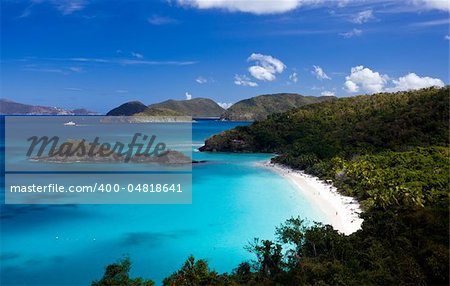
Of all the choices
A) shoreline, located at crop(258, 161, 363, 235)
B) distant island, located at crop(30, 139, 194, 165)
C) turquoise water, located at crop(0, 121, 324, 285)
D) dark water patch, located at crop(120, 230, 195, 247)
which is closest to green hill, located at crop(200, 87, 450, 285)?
shoreline, located at crop(258, 161, 363, 235)

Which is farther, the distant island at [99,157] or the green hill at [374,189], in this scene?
the distant island at [99,157]

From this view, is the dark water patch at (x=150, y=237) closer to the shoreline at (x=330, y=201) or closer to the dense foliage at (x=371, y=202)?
the dense foliage at (x=371, y=202)

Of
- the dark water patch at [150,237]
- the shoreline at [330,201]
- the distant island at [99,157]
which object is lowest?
the dark water patch at [150,237]

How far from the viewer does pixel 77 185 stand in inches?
1801

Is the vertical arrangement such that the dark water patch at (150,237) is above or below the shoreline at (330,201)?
below

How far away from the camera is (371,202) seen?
31.4m

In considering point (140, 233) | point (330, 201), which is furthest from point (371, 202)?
point (140, 233)

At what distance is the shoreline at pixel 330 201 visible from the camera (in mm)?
29453

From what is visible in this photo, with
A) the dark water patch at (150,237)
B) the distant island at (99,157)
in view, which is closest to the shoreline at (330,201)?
the dark water patch at (150,237)

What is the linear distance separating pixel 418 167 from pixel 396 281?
85.4 ft

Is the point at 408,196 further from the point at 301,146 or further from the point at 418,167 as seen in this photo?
the point at 301,146

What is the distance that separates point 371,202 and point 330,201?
5408mm

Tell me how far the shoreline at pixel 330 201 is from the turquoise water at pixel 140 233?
45.3 inches

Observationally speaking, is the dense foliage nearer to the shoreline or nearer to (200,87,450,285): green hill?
(200,87,450,285): green hill
